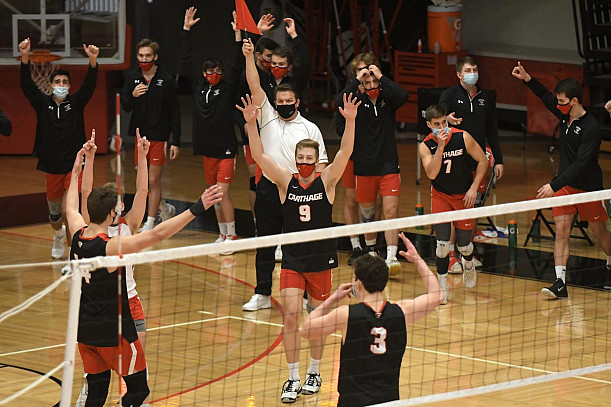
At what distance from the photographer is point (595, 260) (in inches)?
501

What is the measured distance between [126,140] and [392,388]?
14347mm

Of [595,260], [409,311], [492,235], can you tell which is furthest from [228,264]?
[409,311]

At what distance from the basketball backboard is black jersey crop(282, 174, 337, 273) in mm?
10034

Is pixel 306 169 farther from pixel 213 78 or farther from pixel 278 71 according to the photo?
pixel 213 78

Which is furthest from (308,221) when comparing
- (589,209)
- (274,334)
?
(589,209)

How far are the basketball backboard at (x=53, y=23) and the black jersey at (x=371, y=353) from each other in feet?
40.7

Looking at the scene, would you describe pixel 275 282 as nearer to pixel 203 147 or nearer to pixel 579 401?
pixel 203 147

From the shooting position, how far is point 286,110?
9.82 m

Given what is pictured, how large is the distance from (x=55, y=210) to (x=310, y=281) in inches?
202

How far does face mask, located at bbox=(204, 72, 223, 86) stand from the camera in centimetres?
1298

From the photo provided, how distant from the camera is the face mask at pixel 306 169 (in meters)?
8.59

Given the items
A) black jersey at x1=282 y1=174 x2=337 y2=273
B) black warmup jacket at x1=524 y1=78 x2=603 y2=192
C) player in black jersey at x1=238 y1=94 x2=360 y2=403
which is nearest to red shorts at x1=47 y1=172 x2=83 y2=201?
player in black jersey at x1=238 y1=94 x2=360 y2=403

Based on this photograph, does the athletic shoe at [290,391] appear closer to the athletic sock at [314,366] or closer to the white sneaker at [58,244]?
the athletic sock at [314,366]

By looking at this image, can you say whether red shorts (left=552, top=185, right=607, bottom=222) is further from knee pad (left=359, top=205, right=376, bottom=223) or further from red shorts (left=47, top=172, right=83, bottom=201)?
red shorts (left=47, top=172, right=83, bottom=201)
